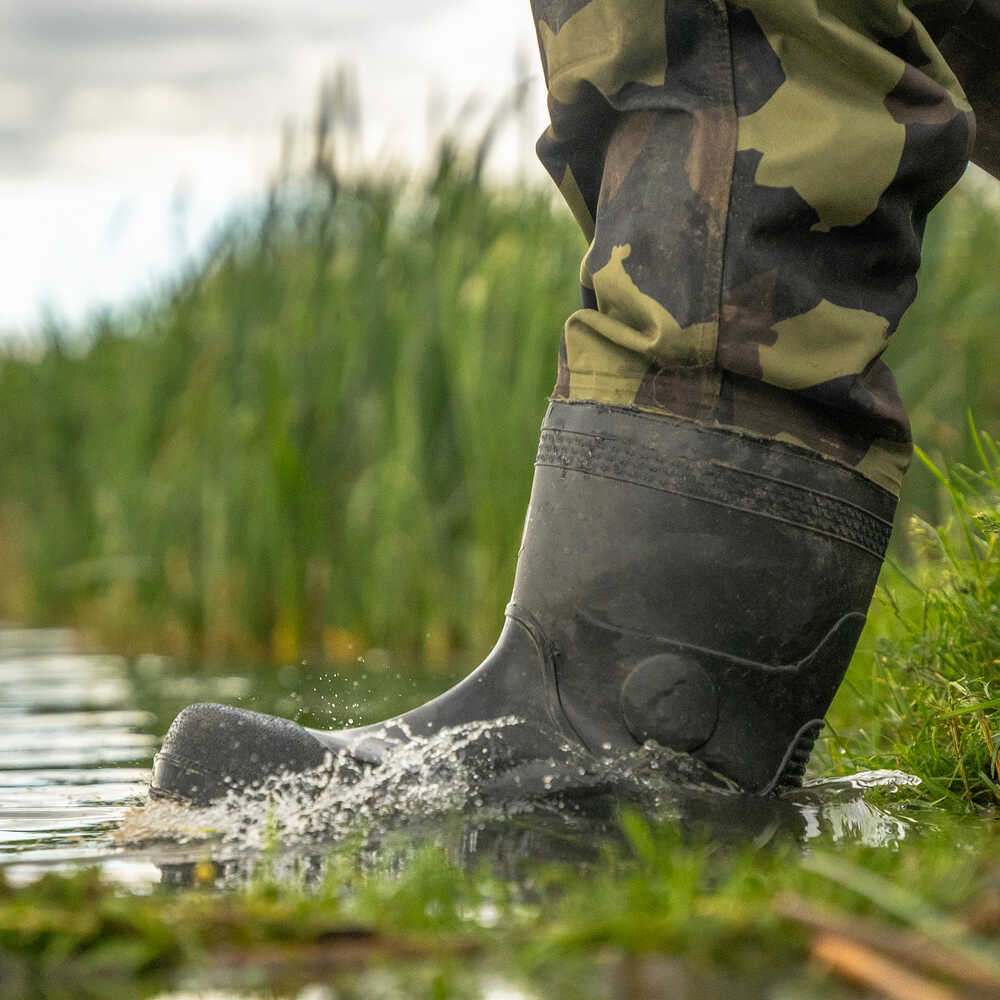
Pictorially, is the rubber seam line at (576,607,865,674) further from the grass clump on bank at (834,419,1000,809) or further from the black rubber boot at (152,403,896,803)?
the grass clump on bank at (834,419,1000,809)

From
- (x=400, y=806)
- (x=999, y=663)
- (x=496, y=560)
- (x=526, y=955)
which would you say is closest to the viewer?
(x=526, y=955)

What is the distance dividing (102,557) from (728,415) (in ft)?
15.6

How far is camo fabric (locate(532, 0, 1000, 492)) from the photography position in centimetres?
168

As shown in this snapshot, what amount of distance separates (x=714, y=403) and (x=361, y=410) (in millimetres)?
3553

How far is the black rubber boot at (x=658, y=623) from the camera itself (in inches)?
67.7

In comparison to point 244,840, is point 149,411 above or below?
below

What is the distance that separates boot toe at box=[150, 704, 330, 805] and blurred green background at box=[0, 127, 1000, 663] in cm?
285

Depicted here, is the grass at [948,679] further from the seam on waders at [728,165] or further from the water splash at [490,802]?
the seam on waders at [728,165]

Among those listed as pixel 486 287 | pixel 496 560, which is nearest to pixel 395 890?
pixel 496 560

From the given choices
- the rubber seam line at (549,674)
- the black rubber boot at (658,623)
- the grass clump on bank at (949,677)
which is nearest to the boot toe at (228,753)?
the black rubber boot at (658,623)

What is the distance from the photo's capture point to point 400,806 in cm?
167

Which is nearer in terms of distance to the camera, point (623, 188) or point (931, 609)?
point (623, 188)

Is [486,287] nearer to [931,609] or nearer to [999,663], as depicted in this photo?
[931,609]

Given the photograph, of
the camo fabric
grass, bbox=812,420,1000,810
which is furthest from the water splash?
the camo fabric
